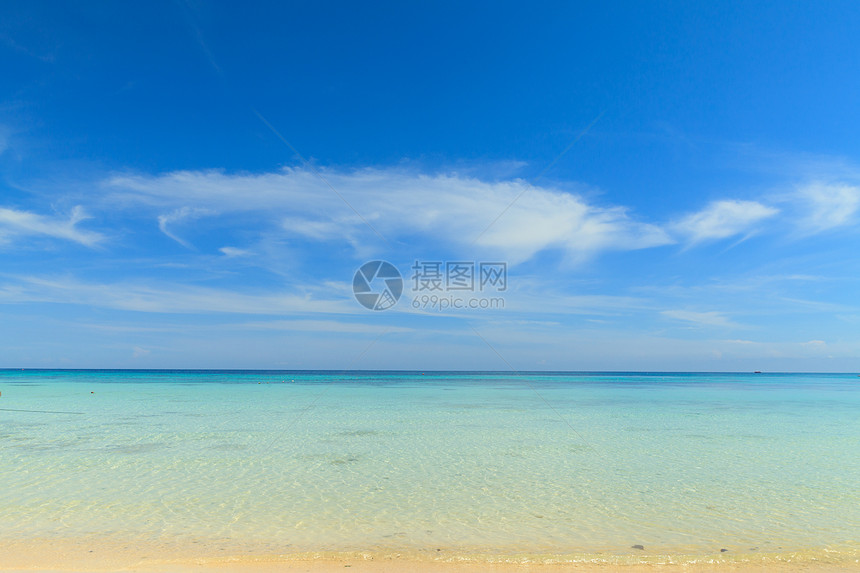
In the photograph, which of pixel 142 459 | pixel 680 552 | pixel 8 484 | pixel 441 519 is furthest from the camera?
pixel 142 459

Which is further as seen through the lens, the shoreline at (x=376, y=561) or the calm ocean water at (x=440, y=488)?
the calm ocean water at (x=440, y=488)

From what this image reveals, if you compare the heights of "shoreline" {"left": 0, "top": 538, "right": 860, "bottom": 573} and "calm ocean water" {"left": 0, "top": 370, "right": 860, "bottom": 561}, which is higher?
"calm ocean water" {"left": 0, "top": 370, "right": 860, "bottom": 561}

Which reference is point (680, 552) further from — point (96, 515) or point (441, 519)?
point (96, 515)

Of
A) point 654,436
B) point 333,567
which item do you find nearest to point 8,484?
point 333,567

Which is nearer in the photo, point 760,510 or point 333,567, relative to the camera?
point 333,567

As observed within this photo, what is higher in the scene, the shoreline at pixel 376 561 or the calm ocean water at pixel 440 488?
the calm ocean water at pixel 440 488

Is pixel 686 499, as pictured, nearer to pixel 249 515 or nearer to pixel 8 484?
pixel 249 515

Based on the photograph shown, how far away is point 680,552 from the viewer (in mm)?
6148

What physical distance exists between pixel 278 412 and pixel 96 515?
14993mm

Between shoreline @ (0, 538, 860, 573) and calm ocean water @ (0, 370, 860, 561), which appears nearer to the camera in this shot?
shoreline @ (0, 538, 860, 573)

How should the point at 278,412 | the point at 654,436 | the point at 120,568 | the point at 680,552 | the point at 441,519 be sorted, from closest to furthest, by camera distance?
the point at 120,568
the point at 680,552
the point at 441,519
the point at 654,436
the point at 278,412

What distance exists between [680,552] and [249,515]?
18.3 feet

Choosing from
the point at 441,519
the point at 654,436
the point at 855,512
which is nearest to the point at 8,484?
the point at 441,519

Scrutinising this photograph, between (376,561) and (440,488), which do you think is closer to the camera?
(376,561)
